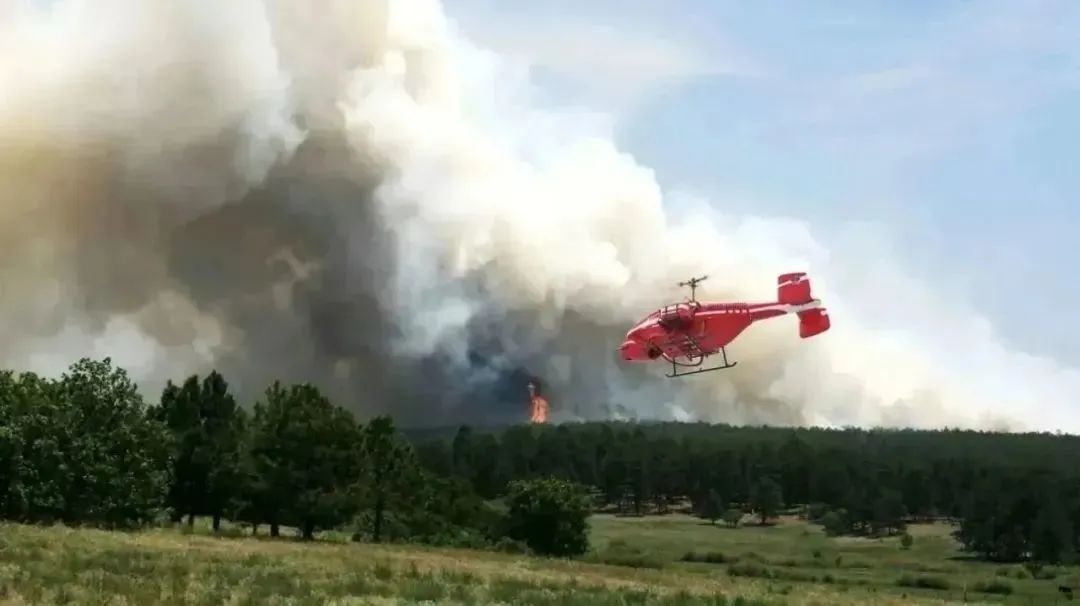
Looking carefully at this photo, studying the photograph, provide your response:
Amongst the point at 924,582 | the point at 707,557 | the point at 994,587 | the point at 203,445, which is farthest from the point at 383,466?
the point at 994,587

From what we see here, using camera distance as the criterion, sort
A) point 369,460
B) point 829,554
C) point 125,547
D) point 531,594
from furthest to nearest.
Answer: point 829,554
point 369,460
point 125,547
point 531,594

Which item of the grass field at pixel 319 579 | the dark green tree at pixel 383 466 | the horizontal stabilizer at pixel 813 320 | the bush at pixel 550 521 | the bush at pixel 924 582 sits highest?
the horizontal stabilizer at pixel 813 320

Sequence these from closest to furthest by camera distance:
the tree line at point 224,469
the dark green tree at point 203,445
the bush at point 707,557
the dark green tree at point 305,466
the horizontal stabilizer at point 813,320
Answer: the horizontal stabilizer at point 813,320 < the tree line at point 224,469 < the dark green tree at point 305,466 < the dark green tree at point 203,445 < the bush at point 707,557

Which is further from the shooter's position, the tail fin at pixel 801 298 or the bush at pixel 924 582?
the bush at pixel 924 582

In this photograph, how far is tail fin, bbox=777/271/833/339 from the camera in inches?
2638

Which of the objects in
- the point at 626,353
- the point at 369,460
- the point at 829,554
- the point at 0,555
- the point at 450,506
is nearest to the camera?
the point at 0,555

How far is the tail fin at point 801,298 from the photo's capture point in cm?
6700

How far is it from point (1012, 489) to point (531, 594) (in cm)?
16794

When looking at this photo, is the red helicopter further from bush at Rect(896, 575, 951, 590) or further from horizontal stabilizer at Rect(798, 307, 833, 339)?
bush at Rect(896, 575, 951, 590)

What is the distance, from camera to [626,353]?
70.3m

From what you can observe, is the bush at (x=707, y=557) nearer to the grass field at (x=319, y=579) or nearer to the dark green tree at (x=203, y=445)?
the grass field at (x=319, y=579)

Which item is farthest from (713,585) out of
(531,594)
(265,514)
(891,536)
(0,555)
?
(891,536)

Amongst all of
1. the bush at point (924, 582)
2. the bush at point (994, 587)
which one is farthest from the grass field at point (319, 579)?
the bush at point (994, 587)

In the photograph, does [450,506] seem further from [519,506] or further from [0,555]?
[0,555]
